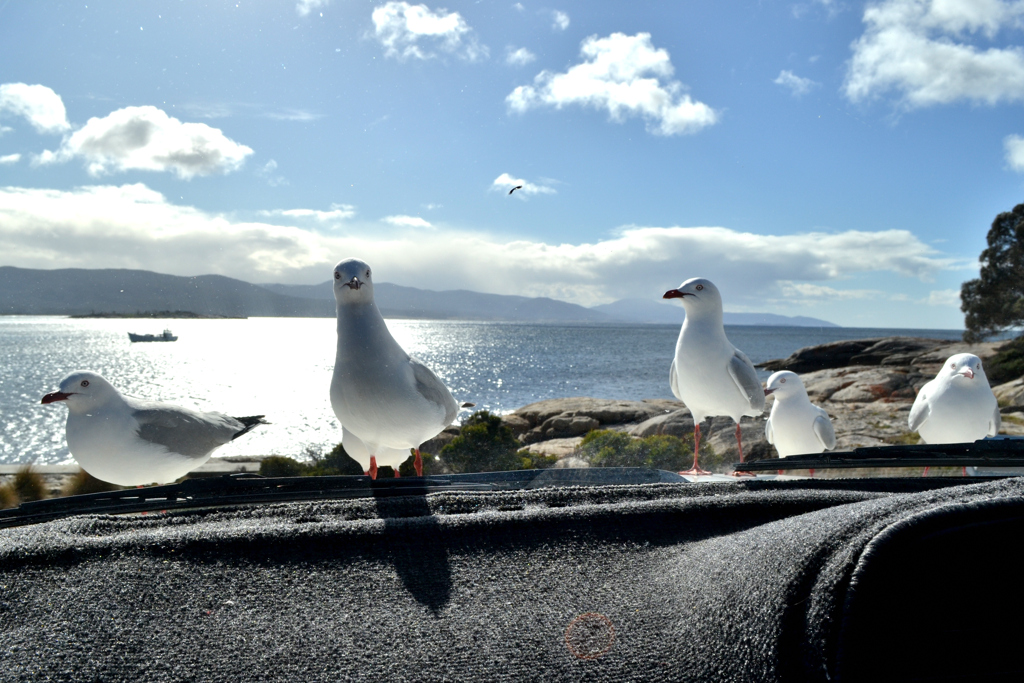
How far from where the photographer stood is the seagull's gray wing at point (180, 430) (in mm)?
3596

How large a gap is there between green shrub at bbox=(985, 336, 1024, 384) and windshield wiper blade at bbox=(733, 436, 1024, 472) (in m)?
14.3

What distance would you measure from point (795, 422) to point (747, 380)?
1.74 feet

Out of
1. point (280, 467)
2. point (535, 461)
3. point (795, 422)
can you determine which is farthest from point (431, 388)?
point (795, 422)

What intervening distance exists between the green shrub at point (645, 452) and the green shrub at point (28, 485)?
4050 mm

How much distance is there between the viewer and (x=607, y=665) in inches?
33.8

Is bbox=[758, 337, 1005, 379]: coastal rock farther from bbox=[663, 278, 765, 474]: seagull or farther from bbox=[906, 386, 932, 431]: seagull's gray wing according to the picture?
bbox=[663, 278, 765, 474]: seagull

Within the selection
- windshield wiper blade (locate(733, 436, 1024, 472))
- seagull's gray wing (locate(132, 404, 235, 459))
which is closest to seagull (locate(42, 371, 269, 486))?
seagull's gray wing (locate(132, 404, 235, 459))

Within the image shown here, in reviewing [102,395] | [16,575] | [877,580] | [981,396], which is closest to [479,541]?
[877,580]

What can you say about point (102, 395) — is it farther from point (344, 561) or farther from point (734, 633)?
point (734, 633)

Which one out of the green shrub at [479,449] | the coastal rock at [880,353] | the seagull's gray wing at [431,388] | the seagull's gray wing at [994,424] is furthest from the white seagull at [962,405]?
the coastal rock at [880,353]

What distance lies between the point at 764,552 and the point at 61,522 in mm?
1470

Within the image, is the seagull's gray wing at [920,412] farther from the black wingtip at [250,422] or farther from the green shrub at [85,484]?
the green shrub at [85,484]

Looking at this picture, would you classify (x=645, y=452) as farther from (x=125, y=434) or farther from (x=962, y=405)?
(x=125, y=434)

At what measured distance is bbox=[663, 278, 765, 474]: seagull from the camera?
18.0 ft
